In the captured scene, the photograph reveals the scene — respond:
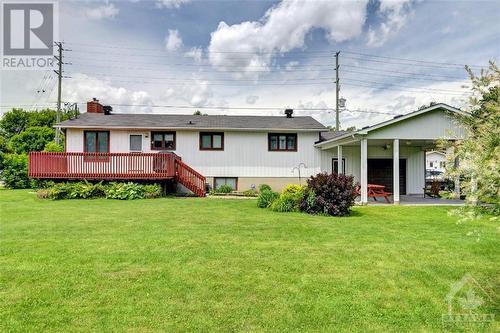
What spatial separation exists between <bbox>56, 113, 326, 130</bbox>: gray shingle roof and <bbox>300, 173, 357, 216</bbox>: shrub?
308 inches

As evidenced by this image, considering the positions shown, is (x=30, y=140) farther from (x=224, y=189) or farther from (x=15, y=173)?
(x=224, y=189)

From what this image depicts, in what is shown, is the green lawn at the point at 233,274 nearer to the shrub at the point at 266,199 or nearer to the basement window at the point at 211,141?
the shrub at the point at 266,199

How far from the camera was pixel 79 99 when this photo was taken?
110 feet

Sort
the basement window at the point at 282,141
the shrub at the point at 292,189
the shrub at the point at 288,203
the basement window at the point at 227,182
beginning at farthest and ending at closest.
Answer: the basement window at the point at 282,141 < the basement window at the point at 227,182 < the shrub at the point at 292,189 < the shrub at the point at 288,203

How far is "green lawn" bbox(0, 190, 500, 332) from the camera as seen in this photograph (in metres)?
3.25

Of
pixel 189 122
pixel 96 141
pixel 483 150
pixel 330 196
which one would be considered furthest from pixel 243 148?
pixel 483 150

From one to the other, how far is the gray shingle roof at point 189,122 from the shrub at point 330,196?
782 cm

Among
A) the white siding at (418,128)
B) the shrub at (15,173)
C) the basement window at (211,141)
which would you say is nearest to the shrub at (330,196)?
the white siding at (418,128)

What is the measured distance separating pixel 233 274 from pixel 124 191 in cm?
1085

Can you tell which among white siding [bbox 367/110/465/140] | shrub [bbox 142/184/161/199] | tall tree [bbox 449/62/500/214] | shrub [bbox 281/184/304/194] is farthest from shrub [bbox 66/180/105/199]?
tall tree [bbox 449/62/500/214]

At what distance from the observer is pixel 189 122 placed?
17.9m

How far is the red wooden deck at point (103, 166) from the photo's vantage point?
14.5 m

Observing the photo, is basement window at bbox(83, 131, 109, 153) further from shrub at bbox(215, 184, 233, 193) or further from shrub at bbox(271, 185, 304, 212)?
shrub at bbox(271, 185, 304, 212)

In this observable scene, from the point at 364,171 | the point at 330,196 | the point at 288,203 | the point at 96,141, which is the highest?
the point at 96,141
